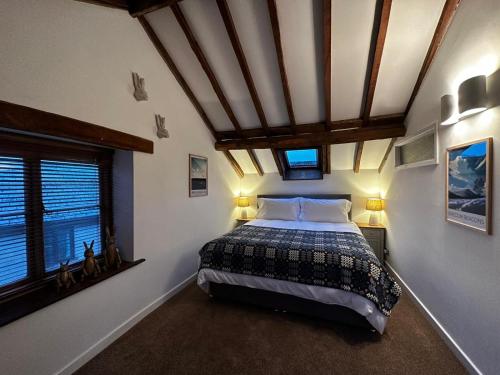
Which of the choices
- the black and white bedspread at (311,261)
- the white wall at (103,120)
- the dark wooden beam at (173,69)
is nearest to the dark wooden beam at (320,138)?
the dark wooden beam at (173,69)

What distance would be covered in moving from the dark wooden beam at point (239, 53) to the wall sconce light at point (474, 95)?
188 cm

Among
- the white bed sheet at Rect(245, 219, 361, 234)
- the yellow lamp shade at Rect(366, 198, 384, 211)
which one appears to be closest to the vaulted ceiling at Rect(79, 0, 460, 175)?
the yellow lamp shade at Rect(366, 198, 384, 211)

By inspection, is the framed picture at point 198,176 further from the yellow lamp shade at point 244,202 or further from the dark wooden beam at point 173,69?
the yellow lamp shade at point 244,202

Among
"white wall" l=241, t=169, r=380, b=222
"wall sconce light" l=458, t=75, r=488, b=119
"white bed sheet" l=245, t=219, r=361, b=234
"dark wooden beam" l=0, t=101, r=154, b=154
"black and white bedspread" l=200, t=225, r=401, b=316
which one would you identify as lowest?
"black and white bedspread" l=200, t=225, r=401, b=316

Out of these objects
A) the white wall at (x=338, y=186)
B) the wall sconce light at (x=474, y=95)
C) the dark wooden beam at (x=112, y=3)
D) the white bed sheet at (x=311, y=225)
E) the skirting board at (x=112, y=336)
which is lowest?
the skirting board at (x=112, y=336)

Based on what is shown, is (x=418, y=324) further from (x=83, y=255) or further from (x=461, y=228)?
(x=83, y=255)

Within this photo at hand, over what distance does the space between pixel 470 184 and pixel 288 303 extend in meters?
1.76

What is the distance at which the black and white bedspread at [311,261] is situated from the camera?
1.77m

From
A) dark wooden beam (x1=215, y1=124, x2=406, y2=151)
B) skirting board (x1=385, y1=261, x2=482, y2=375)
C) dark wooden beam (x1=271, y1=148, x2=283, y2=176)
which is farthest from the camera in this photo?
dark wooden beam (x1=271, y1=148, x2=283, y2=176)

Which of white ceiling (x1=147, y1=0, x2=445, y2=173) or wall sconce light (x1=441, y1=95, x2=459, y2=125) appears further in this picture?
white ceiling (x1=147, y1=0, x2=445, y2=173)

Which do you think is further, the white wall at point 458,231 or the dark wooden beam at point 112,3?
the dark wooden beam at point 112,3

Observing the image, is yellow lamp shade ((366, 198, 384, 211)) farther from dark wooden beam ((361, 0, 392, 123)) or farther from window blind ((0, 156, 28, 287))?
window blind ((0, 156, 28, 287))

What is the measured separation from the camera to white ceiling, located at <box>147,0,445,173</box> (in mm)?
1806

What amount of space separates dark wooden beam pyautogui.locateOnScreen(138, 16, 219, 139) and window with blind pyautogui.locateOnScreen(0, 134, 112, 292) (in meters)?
1.28
